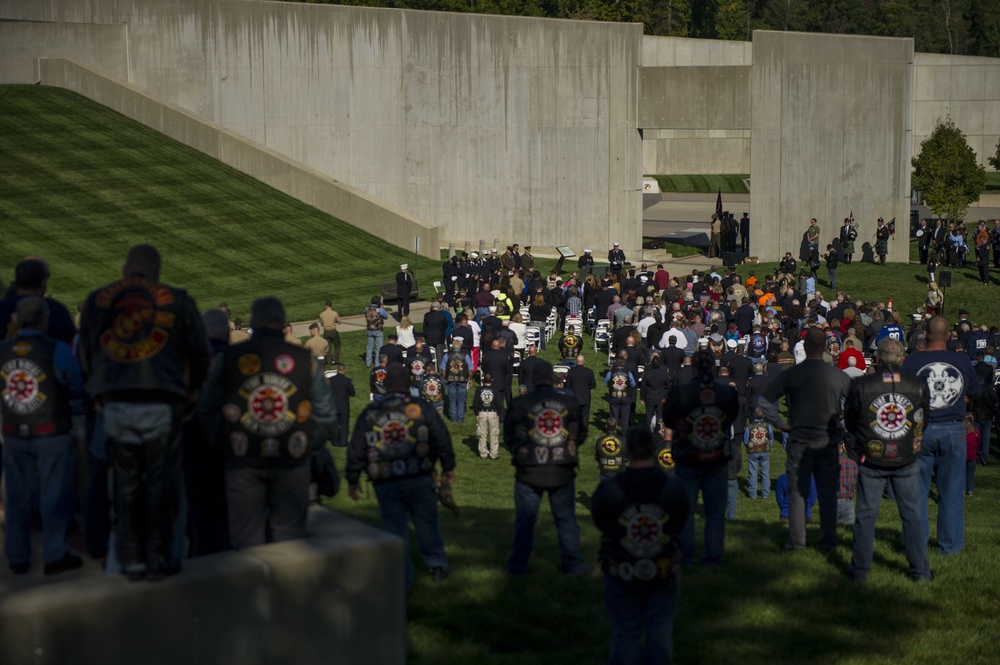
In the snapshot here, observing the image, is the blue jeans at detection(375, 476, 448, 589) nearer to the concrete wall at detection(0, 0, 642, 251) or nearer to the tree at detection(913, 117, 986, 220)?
the concrete wall at detection(0, 0, 642, 251)

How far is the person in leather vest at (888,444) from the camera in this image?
8.85m

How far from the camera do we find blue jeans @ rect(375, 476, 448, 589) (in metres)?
8.84

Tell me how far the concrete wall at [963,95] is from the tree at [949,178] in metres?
20.6

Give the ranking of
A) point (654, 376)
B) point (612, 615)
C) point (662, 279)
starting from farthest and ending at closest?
point (662, 279), point (654, 376), point (612, 615)

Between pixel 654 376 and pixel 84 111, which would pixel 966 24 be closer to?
pixel 84 111

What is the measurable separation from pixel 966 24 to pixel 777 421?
84827 millimetres

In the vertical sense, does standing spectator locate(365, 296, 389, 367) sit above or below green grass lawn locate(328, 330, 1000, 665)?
above

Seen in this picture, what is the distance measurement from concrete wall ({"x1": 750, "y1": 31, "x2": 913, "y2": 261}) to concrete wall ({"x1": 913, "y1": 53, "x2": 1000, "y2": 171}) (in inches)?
1025

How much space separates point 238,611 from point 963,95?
63.5m

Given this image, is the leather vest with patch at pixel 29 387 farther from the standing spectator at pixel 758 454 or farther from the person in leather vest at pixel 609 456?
the standing spectator at pixel 758 454

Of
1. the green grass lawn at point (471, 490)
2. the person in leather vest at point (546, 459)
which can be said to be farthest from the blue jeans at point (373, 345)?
the person in leather vest at point (546, 459)

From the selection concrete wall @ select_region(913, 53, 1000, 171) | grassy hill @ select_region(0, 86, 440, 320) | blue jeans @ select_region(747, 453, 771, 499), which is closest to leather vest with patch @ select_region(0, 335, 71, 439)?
blue jeans @ select_region(747, 453, 771, 499)

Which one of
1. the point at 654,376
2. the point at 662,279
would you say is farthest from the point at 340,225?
the point at 654,376

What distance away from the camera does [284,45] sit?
4297cm
